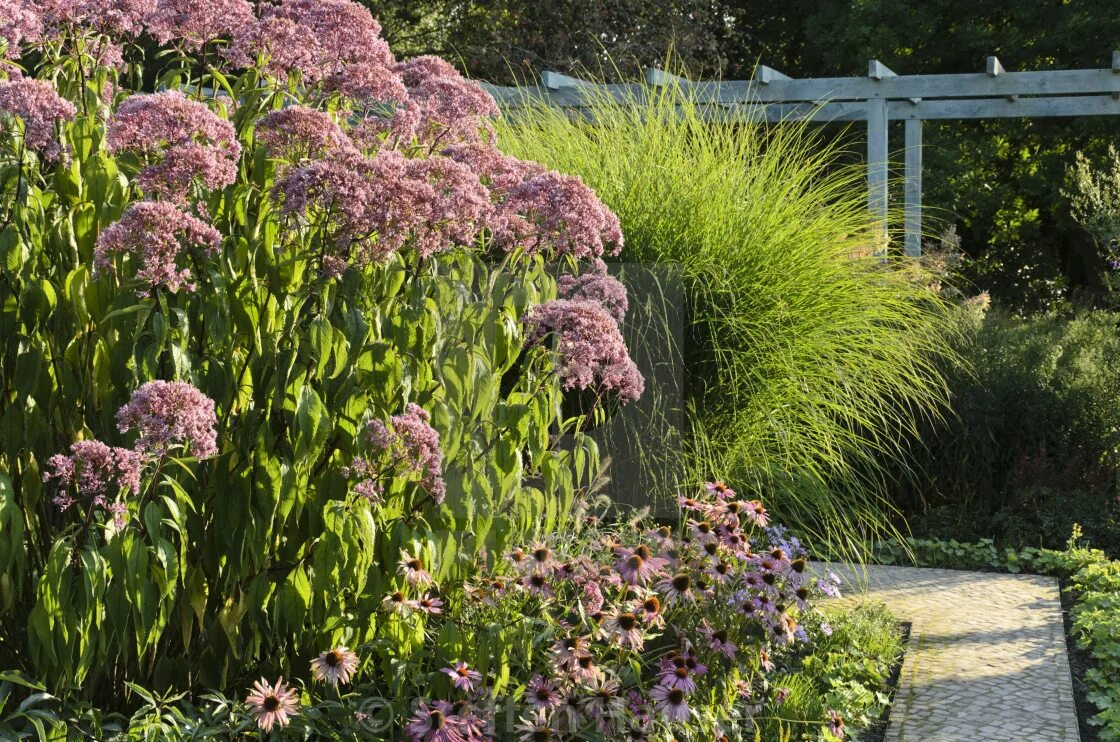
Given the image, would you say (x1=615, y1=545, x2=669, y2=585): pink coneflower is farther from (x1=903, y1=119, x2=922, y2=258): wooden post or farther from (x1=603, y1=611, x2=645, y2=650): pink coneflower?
(x1=903, y1=119, x2=922, y2=258): wooden post

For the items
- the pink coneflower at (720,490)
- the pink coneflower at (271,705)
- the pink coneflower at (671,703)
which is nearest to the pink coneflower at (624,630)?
the pink coneflower at (671,703)

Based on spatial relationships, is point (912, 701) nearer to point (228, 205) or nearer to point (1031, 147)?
point (228, 205)

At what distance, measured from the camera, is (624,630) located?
2.54 m

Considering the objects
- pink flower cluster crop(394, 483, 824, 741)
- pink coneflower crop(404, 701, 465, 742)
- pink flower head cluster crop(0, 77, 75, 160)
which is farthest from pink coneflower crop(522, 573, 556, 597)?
pink flower head cluster crop(0, 77, 75, 160)

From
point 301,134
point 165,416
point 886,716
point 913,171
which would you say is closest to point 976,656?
point 886,716

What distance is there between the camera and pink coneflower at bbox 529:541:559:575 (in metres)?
2.61

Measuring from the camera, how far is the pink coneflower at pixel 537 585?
267 cm

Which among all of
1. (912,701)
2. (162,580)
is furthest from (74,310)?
(912,701)

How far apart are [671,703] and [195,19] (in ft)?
5.62

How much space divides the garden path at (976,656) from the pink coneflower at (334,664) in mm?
1614

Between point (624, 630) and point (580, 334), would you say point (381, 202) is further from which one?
point (624, 630)

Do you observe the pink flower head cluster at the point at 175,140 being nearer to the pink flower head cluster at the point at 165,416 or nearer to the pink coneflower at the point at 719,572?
the pink flower head cluster at the point at 165,416

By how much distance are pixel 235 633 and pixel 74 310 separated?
2.38 feet

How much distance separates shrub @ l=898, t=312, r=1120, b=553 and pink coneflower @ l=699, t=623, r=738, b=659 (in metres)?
3.07
